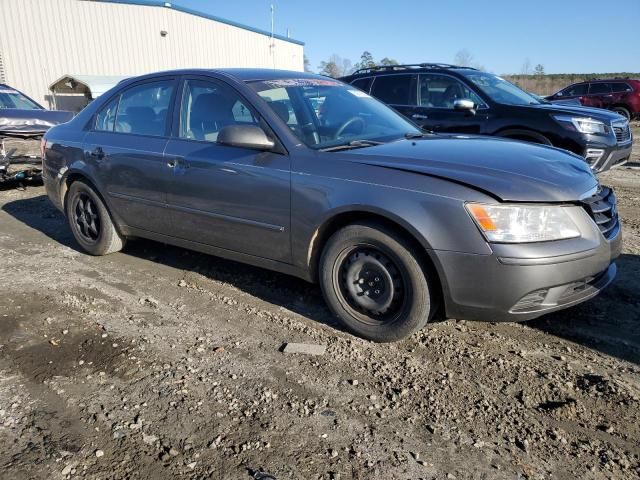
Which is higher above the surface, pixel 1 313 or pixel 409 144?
pixel 409 144

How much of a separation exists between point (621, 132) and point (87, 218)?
23.3 ft

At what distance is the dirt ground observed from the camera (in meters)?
2.31

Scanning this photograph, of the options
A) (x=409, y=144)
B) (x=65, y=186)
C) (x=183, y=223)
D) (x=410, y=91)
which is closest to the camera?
(x=409, y=144)

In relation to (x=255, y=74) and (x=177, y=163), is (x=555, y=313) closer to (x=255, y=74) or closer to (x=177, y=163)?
(x=255, y=74)

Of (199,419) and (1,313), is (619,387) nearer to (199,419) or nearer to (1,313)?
(199,419)

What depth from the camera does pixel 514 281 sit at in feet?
9.36

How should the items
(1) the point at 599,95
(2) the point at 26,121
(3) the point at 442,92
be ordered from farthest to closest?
(1) the point at 599,95
(2) the point at 26,121
(3) the point at 442,92

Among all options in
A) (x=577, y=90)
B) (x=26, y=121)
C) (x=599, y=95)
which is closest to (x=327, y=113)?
(x=26, y=121)

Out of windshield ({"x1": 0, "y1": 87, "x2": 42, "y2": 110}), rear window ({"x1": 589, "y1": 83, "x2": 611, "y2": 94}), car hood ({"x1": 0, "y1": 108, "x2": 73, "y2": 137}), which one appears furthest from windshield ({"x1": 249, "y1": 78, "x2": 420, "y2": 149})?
rear window ({"x1": 589, "y1": 83, "x2": 611, "y2": 94})

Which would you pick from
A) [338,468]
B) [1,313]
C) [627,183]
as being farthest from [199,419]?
[627,183]

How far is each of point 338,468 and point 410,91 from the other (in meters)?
6.80

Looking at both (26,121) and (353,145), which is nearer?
(353,145)

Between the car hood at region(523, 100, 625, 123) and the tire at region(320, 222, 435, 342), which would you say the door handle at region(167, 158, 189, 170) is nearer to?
the tire at region(320, 222, 435, 342)

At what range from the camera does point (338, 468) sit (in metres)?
2.26
